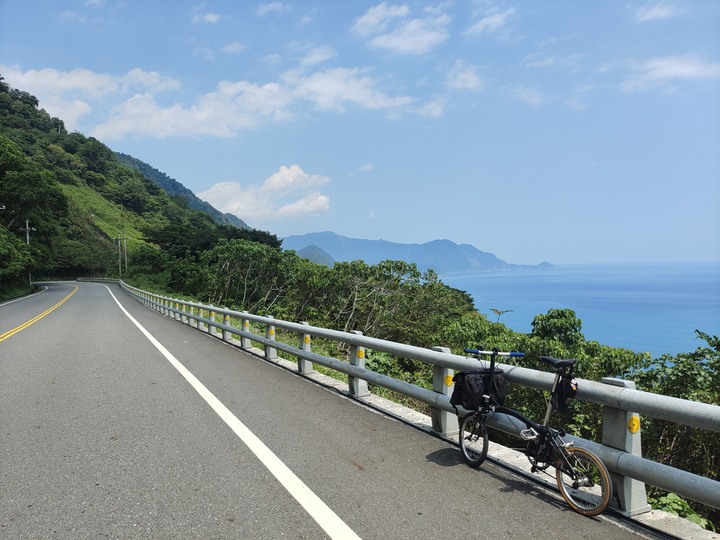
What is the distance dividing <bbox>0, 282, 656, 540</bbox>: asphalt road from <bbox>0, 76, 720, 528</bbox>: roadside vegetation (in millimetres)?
1847

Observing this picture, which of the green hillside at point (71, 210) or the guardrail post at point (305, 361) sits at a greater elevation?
the green hillside at point (71, 210)

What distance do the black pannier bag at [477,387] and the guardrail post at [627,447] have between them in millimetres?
976

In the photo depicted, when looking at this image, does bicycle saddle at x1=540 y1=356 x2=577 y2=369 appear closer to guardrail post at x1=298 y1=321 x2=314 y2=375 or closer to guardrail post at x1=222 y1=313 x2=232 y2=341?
guardrail post at x1=298 y1=321 x2=314 y2=375

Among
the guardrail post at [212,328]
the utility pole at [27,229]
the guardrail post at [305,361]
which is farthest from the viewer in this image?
the utility pole at [27,229]

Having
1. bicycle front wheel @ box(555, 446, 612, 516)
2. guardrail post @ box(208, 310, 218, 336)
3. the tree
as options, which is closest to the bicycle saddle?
bicycle front wheel @ box(555, 446, 612, 516)

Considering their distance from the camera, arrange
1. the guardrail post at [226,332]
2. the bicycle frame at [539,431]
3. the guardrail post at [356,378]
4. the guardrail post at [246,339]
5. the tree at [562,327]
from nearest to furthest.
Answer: the bicycle frame at [539,431]
the guardrail post at [356,378]
the guardrail post at [246,339]
the guardrail post at [226,332]
the tree at [562,327]

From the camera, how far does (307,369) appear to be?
29.7 ft

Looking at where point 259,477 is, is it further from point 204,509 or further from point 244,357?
point 244,357

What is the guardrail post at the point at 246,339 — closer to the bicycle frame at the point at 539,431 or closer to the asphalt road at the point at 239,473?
the asphalt road at the point at 239,473

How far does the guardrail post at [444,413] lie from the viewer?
5.39m

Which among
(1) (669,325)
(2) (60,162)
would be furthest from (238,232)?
(1) (669,325)

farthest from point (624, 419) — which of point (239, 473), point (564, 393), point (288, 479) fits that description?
point (239, 473)

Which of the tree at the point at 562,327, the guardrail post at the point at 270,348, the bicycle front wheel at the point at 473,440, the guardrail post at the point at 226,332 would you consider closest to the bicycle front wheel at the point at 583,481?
the bicycle front wheel at the point at 473,440

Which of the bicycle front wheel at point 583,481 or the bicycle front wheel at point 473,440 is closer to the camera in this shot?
the bicycle front wheel at point 583,481
